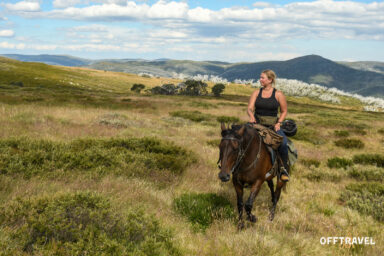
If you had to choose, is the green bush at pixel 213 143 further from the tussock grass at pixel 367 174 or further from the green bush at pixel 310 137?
the green bush at pixel 310 137

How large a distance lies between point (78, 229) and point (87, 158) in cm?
447

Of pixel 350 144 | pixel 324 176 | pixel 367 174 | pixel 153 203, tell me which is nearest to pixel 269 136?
pixel 153 203

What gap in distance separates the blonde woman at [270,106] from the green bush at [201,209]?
5.56 ft

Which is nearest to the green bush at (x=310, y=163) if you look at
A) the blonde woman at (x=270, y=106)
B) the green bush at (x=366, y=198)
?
the green bush at (x=366, y=198)

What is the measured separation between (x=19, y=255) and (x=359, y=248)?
206 inches

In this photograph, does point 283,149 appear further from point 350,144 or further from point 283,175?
point 350,144

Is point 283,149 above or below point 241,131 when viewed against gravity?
below

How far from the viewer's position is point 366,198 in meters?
7.69

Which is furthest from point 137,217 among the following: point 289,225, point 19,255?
point 289,225

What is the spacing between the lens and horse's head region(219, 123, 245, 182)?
4.79 metres

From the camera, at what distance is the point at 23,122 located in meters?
13.1

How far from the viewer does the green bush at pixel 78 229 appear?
339 cm

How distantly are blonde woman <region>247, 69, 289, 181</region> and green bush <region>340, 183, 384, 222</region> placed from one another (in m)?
2.19

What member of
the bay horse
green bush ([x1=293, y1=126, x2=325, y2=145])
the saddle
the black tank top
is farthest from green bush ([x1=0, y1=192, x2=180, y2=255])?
A: green bush ([x1=293, y1=126, x2=325, y2=145])
